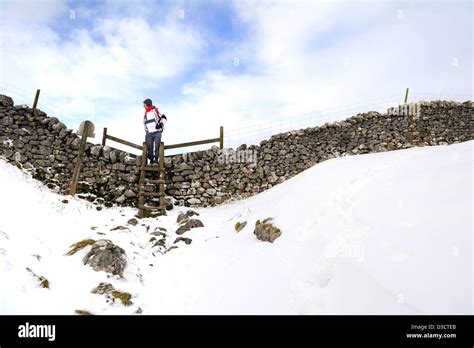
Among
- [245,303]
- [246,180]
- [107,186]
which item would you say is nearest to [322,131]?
[246,180]

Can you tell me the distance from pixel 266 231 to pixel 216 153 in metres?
6.22

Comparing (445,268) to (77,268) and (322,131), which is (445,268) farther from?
(322,131)

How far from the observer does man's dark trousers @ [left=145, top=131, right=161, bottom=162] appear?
10539 mm

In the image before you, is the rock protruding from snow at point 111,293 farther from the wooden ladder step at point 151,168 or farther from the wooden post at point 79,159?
the wooden ladder step at point 151,168

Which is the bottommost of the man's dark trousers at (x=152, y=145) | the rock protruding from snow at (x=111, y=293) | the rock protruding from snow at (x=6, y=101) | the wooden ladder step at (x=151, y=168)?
the rock protruding from snow at (x=111, y=293)

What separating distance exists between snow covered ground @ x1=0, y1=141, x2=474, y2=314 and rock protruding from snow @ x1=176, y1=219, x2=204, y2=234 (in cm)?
84

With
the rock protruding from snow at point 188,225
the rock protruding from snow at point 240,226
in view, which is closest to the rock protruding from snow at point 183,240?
the rock protruding from snow at point 188,225

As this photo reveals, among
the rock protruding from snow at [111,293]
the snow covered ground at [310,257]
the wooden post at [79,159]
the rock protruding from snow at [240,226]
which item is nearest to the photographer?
the snow covered ground at [310,257]

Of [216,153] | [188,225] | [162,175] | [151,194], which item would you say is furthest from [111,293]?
[216,153]

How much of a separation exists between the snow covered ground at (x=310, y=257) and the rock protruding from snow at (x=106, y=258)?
0.14m

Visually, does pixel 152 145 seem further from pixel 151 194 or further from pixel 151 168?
pixel 151 194

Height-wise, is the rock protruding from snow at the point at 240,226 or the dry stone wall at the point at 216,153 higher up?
the dry stone wall at the point at 216,153

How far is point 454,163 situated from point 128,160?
9.28m

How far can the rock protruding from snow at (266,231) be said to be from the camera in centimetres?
536
